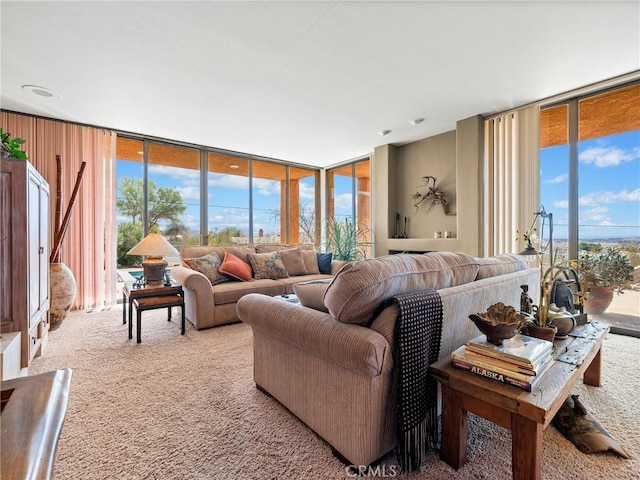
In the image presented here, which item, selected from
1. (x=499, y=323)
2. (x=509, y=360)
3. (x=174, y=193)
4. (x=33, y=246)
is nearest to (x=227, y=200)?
(x=174, y=193)

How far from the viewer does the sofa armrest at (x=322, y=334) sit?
1.13m

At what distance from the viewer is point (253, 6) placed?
1957 mm

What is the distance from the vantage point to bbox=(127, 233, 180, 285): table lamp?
10.3ft

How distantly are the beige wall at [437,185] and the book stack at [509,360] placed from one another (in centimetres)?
280

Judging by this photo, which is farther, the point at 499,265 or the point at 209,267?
the point at 209,267

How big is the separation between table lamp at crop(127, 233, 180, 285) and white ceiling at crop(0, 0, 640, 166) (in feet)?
5.15

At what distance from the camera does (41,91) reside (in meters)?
3.04

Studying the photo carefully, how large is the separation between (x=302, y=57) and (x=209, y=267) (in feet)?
8.06

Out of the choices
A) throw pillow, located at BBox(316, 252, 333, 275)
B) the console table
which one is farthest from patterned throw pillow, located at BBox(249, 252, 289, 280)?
the console table

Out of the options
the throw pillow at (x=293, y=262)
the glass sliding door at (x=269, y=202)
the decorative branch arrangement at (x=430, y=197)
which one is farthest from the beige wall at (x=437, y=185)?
the glass sliding door at (x=269, y=202)

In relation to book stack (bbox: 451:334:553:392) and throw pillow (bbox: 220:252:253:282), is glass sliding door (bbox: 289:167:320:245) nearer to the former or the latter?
throw pillow (bbox: 220:252:253:282)

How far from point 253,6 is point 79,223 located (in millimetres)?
3637

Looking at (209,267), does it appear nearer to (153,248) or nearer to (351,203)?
(153,248)

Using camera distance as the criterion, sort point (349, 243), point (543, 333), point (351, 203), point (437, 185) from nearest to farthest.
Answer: point (543, 333)
point (437, 185)
point (349, 243)
point (351, 203)
